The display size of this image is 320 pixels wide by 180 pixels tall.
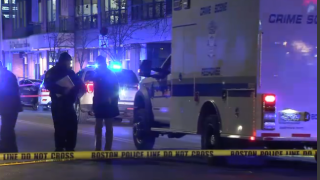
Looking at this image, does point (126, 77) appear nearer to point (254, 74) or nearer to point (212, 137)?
point (212, 137)

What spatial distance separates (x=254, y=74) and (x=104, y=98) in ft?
10.1

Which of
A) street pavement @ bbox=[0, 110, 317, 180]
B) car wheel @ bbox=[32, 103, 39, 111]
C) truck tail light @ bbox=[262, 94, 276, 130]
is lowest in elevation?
car wheel @ bbox=[32, 103, 39, 111]

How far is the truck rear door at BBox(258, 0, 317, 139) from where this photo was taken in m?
9.49

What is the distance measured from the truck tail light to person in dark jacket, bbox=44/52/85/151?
3.37 meters

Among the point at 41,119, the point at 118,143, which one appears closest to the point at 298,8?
the point at 118,143

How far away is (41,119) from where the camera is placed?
73.4 feet

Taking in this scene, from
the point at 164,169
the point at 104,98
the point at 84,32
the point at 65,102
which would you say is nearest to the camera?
the point at 164,169

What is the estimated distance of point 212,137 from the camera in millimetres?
10648

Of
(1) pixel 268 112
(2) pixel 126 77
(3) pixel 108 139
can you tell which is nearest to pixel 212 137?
(1) pixel 268 112

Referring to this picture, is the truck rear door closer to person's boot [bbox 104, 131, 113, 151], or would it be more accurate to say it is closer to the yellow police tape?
the yellow police tape

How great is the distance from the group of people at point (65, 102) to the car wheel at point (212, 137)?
1751mm

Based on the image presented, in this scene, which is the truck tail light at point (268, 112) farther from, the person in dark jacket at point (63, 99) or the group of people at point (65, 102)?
the person in dark jacket at point (63, 99)

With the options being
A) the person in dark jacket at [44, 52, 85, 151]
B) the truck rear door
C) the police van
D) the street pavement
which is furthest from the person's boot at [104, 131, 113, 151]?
the police van

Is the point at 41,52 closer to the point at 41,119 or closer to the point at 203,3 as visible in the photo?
the point at 41,119
